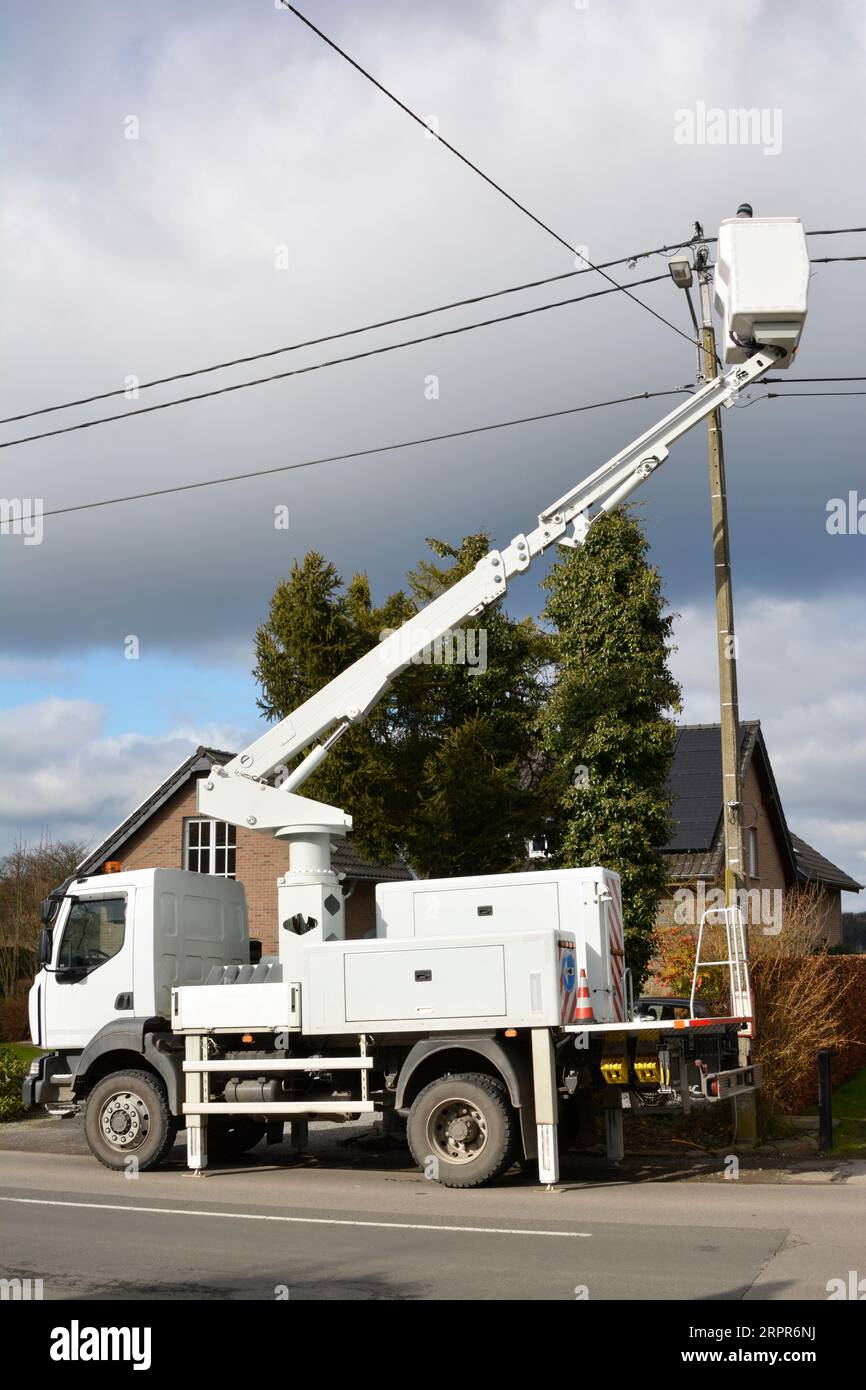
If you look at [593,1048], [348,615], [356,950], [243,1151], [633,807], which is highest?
[348,615]

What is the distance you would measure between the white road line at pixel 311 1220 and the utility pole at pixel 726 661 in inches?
216

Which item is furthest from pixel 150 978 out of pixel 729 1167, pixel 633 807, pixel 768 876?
pixel 768 876

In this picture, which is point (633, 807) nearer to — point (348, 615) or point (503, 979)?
point (348, 615)

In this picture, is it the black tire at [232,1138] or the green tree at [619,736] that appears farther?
the green tree at [619,736]

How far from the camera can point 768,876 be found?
3775 centimetres

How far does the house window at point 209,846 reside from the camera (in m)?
32.2

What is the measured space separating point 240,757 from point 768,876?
84.3 ft

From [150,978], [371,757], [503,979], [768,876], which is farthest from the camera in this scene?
[768,876]

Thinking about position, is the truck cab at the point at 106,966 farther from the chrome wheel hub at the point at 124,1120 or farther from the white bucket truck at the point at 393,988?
the chrome wheel hub at the point at 124,1120

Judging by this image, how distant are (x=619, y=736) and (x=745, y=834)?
55.3 feet

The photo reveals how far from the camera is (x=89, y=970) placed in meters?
14.7
